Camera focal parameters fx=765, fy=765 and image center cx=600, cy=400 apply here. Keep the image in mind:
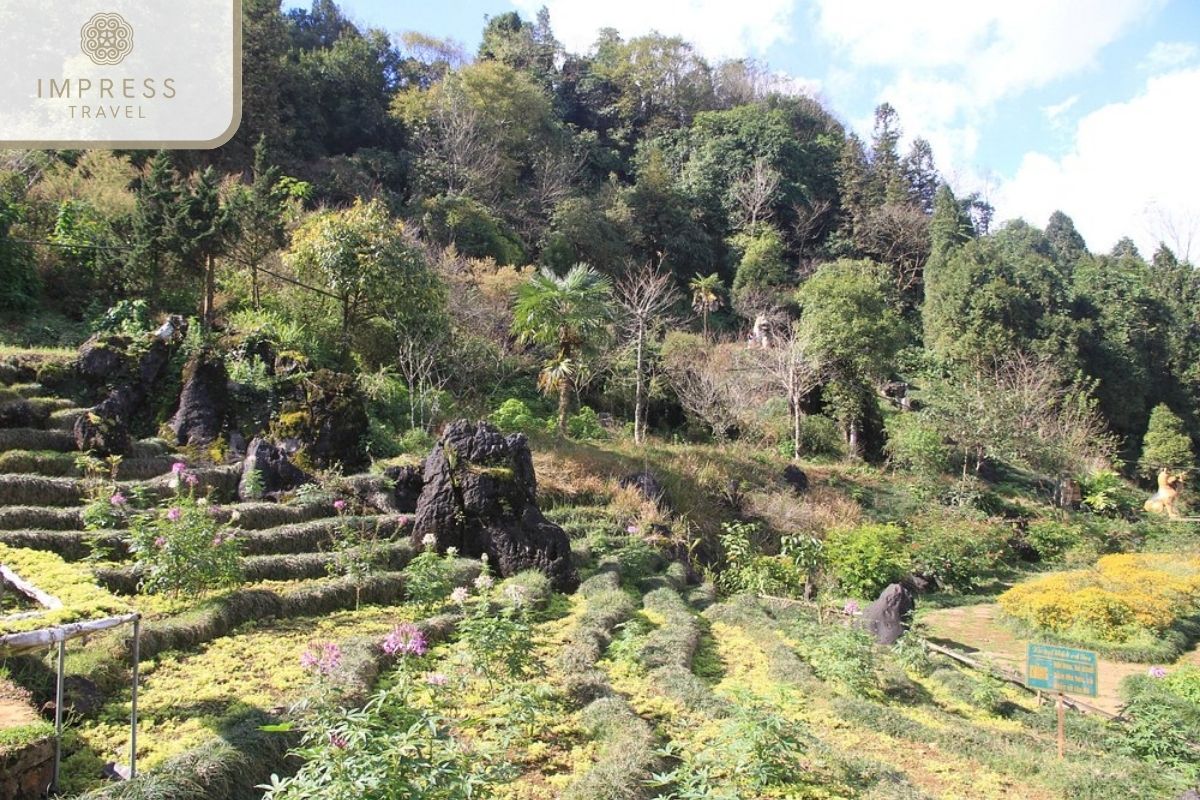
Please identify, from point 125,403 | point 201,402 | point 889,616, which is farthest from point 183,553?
point 889,616

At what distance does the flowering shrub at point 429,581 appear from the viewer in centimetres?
723

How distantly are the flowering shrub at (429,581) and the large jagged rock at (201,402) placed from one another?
16.6 feet

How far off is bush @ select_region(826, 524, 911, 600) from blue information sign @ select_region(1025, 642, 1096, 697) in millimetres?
5798

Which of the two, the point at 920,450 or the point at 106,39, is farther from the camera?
the point at 920,450

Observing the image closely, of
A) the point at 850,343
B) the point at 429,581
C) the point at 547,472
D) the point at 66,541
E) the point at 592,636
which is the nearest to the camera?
the point at 592,636

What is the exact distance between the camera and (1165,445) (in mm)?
24984

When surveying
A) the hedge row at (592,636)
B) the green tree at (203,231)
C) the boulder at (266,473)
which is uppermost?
the green tree at (203,231)

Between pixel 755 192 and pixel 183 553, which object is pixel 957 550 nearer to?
pixel 183 553

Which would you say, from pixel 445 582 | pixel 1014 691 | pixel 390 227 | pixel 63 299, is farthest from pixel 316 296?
pixel 1014 691

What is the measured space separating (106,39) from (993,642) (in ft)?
37.2

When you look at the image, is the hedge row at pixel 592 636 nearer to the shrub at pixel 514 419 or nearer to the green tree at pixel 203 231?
the shrub at pixel 514 419

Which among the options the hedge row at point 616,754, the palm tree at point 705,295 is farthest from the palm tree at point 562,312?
the palm tree at point 705,295

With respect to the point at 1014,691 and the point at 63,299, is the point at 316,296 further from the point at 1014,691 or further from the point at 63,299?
the point at 1014,691

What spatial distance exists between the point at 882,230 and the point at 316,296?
92.8ft
